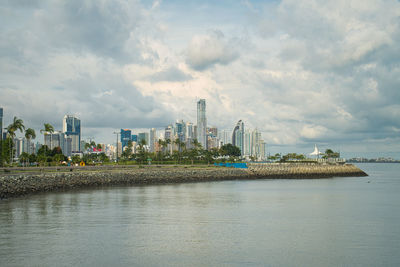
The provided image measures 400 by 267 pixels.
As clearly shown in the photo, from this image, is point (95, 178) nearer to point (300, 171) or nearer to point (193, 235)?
point (193, 235)

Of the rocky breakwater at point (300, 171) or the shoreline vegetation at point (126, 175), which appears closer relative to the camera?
the shoreline vegetation at point (126, 175)

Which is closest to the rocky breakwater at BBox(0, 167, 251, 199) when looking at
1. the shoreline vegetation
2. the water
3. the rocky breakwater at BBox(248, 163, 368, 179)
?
the shoreline vegetation

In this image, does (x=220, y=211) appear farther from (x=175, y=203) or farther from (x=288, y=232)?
(x=288, y=232)

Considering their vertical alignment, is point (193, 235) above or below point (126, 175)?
below

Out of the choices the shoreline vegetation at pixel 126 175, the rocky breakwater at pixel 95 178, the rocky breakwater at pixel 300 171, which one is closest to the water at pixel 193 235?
the rocky breakwater at pixel 95 178

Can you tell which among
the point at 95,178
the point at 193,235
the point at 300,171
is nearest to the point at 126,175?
the point at 95,178

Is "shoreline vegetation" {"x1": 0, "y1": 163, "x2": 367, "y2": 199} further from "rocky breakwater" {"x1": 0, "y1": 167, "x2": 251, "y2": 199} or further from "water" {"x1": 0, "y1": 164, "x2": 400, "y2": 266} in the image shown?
"water" {"x1": 0, "y1": 164, "x2": 400, "y2": 266}

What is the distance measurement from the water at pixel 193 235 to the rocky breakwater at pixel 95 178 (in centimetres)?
964

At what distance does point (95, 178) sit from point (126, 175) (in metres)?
8.67

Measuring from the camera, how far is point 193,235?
24.5 metres

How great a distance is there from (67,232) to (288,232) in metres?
14.7

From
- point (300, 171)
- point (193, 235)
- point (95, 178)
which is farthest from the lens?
point (300, 171)

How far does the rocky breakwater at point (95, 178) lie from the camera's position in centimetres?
4878

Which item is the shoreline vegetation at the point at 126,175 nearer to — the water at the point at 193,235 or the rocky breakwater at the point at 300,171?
the rocky breakwater at the point at 300,171
